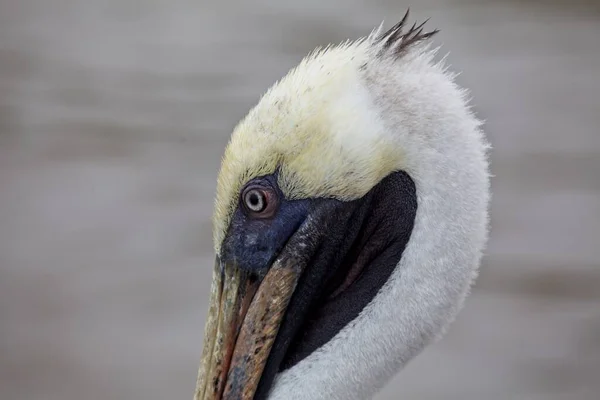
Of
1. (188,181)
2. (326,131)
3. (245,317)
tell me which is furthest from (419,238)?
(188,181)

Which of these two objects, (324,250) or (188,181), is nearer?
(324,250)

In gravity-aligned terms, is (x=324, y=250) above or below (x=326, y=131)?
below

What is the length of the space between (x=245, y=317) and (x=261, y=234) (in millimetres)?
262

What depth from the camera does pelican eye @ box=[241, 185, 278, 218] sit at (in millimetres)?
2877

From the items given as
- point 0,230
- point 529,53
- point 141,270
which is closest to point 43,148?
point 0,230

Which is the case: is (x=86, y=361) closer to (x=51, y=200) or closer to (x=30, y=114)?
(x=51, y=200)

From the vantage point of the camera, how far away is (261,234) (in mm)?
2928

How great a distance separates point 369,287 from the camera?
9.80 feet

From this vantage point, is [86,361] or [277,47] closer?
[86,361]

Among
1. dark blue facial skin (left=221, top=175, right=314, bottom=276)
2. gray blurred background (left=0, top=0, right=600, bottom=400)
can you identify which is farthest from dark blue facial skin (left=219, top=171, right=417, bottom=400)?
gray blurred background (left=0, top=0, right=600, bottom=400)

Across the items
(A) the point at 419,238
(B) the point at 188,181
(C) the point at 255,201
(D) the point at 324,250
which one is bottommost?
(A) the point at 419,238

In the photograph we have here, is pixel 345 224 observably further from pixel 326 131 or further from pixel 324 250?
pixel 326 131

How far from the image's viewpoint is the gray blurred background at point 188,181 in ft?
22.9

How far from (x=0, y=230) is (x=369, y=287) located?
5836 mm
